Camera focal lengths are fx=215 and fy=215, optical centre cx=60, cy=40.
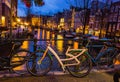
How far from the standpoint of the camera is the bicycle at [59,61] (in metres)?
6.38

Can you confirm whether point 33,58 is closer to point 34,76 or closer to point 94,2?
point 34,76

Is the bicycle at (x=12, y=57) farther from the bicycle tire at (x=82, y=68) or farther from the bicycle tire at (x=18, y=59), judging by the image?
the bicycle tire at (x=82, y=68)

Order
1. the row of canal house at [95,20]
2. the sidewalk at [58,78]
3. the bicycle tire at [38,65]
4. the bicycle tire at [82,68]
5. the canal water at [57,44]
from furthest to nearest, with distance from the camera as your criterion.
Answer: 1. the row of canal house at [95,20]
2. the canal water at [57,44]
3. the bicycle tire at [82,68]
4. the bicycle tire at [38,65]
5. the sidewalk at [58,78]

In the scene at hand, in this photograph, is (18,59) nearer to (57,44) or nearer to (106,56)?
(106,56)

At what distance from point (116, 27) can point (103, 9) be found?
34.2ft

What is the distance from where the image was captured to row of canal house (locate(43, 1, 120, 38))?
3981 cm

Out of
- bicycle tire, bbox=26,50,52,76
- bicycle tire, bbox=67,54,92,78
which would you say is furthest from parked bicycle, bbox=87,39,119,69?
bicycle tire, bbox=26,50,52,76

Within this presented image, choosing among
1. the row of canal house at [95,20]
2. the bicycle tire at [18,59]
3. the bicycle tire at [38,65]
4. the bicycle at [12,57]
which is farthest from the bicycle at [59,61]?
the row of canal house at [95,20]

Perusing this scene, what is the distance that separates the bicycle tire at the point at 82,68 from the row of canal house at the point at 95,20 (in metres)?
29.3

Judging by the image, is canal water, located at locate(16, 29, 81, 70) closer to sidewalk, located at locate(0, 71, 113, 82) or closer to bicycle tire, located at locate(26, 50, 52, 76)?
bicycle tire, located at locate(26, 50, 52, 76)

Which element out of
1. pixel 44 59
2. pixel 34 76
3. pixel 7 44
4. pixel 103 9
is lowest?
pixel 34 76

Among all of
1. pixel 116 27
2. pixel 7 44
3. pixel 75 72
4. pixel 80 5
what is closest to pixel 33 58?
pixel 7 44

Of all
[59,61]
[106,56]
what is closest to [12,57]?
[59,61]

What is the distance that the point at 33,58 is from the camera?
6.40m
